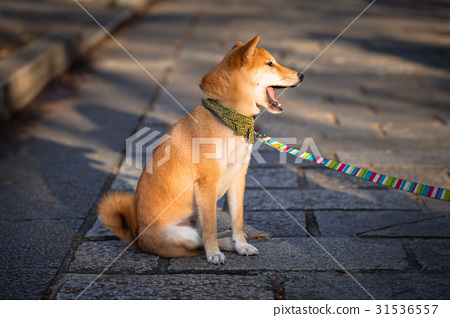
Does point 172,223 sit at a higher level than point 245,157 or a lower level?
lower

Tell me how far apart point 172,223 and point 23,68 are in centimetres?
442

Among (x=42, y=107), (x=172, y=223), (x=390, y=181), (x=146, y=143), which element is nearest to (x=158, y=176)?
(x=172, y=223)

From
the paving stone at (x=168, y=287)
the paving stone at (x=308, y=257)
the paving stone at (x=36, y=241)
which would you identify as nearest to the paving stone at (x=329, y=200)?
the paving stone at (x=308, y=257)

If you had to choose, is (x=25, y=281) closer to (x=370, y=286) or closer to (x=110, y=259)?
(x=110, y=259)

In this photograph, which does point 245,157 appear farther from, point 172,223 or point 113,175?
point 113,175

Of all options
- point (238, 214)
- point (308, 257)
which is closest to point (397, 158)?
point (308, 257)

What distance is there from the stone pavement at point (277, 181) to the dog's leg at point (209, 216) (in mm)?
83

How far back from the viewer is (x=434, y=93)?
7363 millimetres

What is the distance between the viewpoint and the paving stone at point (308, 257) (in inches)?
132

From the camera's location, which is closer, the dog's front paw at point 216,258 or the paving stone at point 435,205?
the dog's front paw at point 216,258

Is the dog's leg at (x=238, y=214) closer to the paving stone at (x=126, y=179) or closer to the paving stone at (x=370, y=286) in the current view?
the paving stone at (x=370, y=286)

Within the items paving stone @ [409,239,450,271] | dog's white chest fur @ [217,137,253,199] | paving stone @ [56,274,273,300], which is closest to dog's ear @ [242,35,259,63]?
dog's white chest fur @ [217,137,253,199]

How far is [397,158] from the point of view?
5.22m
